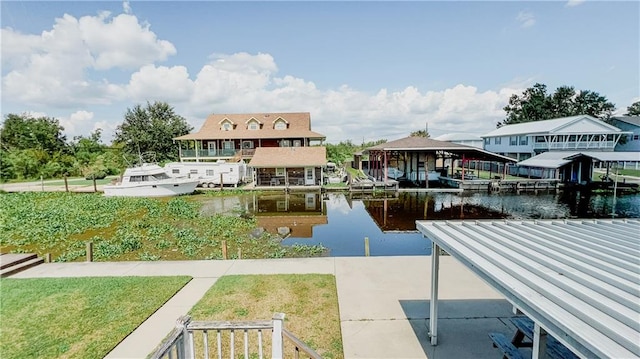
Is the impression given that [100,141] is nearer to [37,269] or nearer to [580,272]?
[37,269]

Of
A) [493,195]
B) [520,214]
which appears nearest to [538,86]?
[493,195]

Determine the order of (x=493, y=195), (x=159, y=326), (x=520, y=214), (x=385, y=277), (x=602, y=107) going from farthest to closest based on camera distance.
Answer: (x=602, y=107)
(x=493, y=195)
(x=520, y=214)
(x=385, y=277)
(x=159, y=326)

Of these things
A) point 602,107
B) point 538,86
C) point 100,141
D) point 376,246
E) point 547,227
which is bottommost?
point 376,246

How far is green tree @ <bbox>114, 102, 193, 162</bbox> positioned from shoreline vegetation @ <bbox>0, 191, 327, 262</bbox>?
25.4 metres

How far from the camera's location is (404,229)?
15.4 meters

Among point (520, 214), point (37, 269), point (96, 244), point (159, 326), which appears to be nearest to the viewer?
point (159, 326)

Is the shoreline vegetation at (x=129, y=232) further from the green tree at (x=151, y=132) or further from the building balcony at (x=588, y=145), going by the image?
the building balcony at (x=588, y=145)

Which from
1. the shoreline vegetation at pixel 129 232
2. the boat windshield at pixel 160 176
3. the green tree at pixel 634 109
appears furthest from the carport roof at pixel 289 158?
the green tree at pixel 634 109

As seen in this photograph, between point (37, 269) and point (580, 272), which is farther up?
point (580, 272)

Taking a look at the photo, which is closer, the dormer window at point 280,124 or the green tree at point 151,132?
the dormer window at point 280,124

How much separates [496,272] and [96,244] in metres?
14.0

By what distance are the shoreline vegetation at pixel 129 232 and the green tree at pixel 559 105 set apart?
64.3 meters

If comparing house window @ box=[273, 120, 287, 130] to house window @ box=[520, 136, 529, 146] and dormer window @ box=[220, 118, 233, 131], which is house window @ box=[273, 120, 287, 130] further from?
house window @ box=[520, 136, 529, 146]

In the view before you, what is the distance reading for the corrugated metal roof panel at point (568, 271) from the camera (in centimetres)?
238
